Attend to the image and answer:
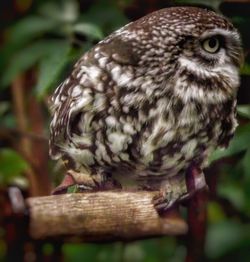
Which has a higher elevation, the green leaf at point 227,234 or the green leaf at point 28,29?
the green leaf at point 28,29

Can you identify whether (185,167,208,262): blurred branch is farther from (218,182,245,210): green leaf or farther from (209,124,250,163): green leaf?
(218,182,245,210): green leaf

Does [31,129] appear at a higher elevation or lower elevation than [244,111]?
lower

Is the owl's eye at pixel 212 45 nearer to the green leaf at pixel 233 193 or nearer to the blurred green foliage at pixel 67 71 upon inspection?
the blurred green foliage at pixel 67 71

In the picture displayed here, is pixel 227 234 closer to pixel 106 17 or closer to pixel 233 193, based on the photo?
pixel 233 193

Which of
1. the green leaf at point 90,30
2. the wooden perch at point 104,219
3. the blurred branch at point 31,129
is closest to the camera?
the wooden perch at point 104,219

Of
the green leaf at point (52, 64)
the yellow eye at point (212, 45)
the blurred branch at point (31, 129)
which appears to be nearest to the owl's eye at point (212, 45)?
the yellow eye at point (212, 45)

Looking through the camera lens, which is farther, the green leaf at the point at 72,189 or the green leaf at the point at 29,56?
the green leaf at the point at 29,56

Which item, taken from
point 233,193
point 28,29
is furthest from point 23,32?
point 233,193

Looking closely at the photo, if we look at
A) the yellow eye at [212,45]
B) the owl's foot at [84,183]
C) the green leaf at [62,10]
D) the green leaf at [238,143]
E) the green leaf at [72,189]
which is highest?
the yellow eye at [212,45]

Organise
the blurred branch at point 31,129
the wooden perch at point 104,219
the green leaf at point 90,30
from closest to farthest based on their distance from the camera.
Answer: the wooden perch at point 104,219 → the green leaf at point 90,30 → the blurred branch at point 31,129
